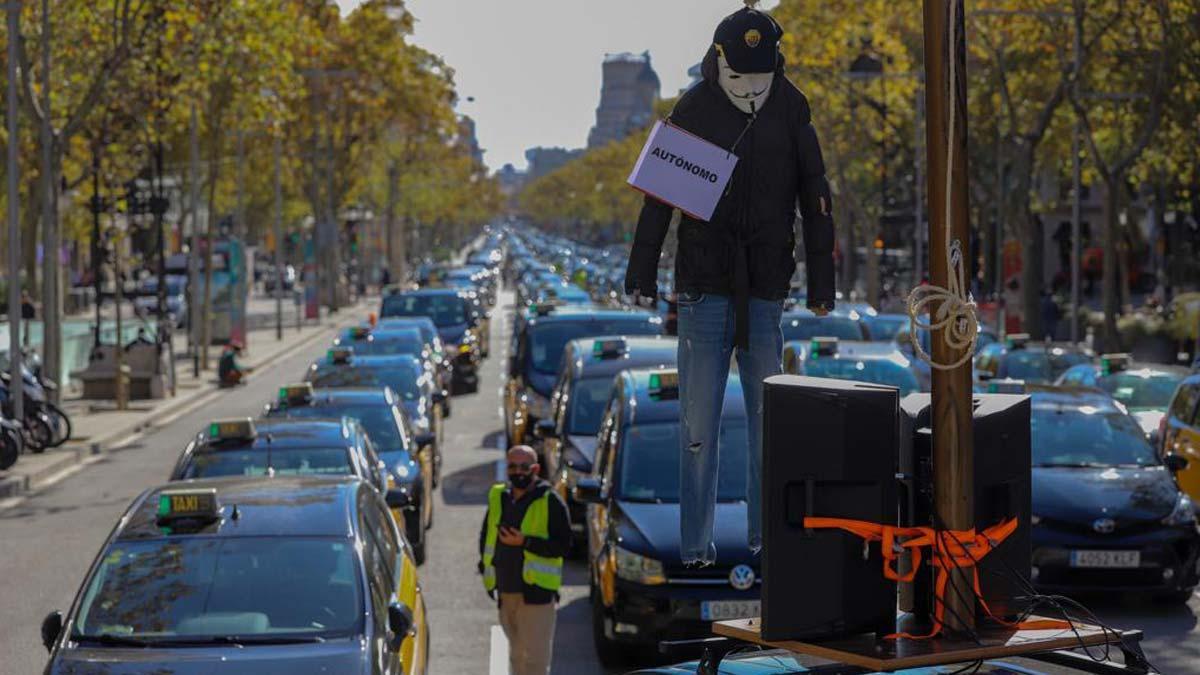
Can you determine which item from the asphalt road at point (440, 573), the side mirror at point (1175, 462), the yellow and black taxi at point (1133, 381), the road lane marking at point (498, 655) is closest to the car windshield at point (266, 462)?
the asphalt road at point (440, 573)

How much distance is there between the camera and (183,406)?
40.7 metres

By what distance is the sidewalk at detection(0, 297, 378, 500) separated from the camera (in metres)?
27.4

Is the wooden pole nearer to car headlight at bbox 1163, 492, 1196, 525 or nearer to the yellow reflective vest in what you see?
the yellow reflective vest

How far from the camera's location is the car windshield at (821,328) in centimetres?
2981

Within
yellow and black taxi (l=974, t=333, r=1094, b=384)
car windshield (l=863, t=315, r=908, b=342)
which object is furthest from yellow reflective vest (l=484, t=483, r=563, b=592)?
car windshield (l=863, t=315, r=908, b=342)

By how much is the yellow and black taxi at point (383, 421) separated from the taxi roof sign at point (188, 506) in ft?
25.9

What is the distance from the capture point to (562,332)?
28078 mm

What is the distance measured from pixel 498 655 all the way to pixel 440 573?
381 cm

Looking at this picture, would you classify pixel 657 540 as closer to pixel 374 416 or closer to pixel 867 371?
pixel 374 416

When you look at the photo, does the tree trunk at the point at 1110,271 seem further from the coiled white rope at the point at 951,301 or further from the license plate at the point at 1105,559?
the coiled white rope at the point at 951,301

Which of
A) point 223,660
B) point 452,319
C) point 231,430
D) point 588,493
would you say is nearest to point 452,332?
point 452,319

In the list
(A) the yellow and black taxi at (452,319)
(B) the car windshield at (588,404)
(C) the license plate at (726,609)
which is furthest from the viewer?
(A) the yellow and black taxi at (452,319)

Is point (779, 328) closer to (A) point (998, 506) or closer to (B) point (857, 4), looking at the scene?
(A) point (998, 506)

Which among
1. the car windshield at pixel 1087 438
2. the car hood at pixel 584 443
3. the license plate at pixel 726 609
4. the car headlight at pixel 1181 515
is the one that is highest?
the car windshield at pixel 1087 438
